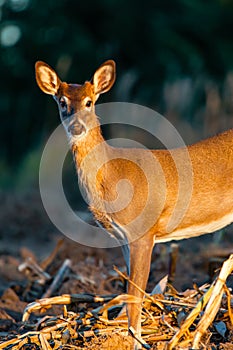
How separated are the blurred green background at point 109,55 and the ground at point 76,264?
19.4 feet

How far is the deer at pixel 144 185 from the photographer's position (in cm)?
667

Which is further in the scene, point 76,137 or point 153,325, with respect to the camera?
point 76,137

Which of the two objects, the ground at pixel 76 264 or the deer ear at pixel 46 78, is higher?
the deer ear at pixel 46 78

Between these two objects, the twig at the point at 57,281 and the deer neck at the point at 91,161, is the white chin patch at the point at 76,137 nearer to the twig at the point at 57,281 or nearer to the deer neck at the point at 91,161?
the deer neck at the point at 91,161

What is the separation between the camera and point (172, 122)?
1800cm

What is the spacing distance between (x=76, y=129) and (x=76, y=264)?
344 centimetres

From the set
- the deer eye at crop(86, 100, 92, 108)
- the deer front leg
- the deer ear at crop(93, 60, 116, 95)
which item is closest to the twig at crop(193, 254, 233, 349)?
the deer front leg

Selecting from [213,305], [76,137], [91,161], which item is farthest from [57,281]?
[213,305]

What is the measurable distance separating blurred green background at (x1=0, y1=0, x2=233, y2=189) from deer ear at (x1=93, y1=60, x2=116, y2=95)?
11587mm

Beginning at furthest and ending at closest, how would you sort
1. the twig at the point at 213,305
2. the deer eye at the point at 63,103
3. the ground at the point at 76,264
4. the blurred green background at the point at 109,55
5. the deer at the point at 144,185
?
1. the blurred green background at the point at 109,55
2. the ground at the point at 76,264
3. the deer eye at the point at 63,103
4. the deer at the point at 144,185
5. the twig at the point at 213,305

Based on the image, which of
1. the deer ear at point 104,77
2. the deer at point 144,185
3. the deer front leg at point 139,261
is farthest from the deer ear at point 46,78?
the deer front leg at point 139,261

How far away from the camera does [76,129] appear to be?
22.7 feet

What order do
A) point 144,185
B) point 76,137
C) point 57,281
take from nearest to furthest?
point 144,185 → point 76,137 → point 57,281

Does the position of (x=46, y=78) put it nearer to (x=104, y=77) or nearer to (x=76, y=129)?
(x=104, y=77)
